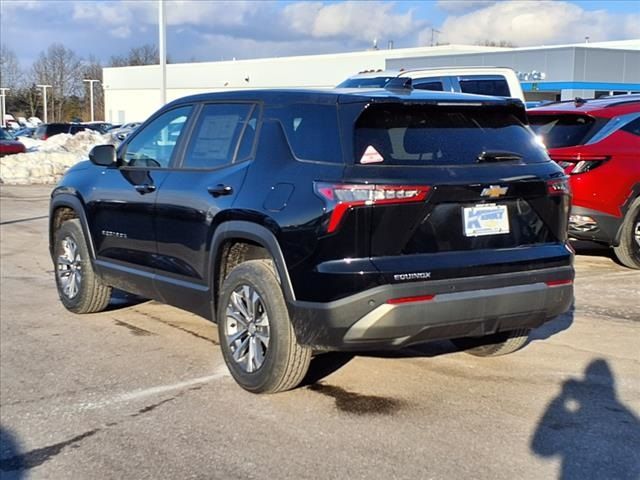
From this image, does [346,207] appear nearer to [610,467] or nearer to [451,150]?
[451,150]

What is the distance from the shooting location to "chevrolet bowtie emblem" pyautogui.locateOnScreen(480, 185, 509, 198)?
450 cm

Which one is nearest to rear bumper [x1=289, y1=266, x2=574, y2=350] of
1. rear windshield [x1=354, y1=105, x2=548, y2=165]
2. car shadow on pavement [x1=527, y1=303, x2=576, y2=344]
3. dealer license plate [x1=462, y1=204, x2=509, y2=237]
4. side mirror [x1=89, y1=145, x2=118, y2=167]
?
dealer license plate [x1=462, y1=204, x2=509, y2=237]

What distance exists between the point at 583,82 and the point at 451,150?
120ft

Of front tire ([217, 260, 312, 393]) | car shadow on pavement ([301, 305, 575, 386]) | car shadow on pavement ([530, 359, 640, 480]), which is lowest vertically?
car shadow on pavement ([301, 305, 575, 386])

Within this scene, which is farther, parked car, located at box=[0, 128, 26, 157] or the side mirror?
parked car, located at box=[0, 128, 26, 157]

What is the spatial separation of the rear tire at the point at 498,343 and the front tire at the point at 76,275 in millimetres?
3205

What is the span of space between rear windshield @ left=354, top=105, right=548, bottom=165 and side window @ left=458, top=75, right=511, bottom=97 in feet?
24.6

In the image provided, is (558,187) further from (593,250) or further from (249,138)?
(593,250)

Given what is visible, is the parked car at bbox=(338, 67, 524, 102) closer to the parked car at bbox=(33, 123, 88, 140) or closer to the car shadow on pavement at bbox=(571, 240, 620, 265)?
the car shadow on pavement at bbox=(571, 240, 620, 265)

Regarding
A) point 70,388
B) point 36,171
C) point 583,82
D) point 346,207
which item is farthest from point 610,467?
point 583,82

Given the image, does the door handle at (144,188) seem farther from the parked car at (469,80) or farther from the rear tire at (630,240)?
the parked car at (469,80)

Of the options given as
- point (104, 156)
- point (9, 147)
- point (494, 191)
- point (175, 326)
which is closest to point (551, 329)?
point (494, 191)

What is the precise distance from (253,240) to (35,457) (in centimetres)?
168

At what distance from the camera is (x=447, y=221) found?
14.5 ft
